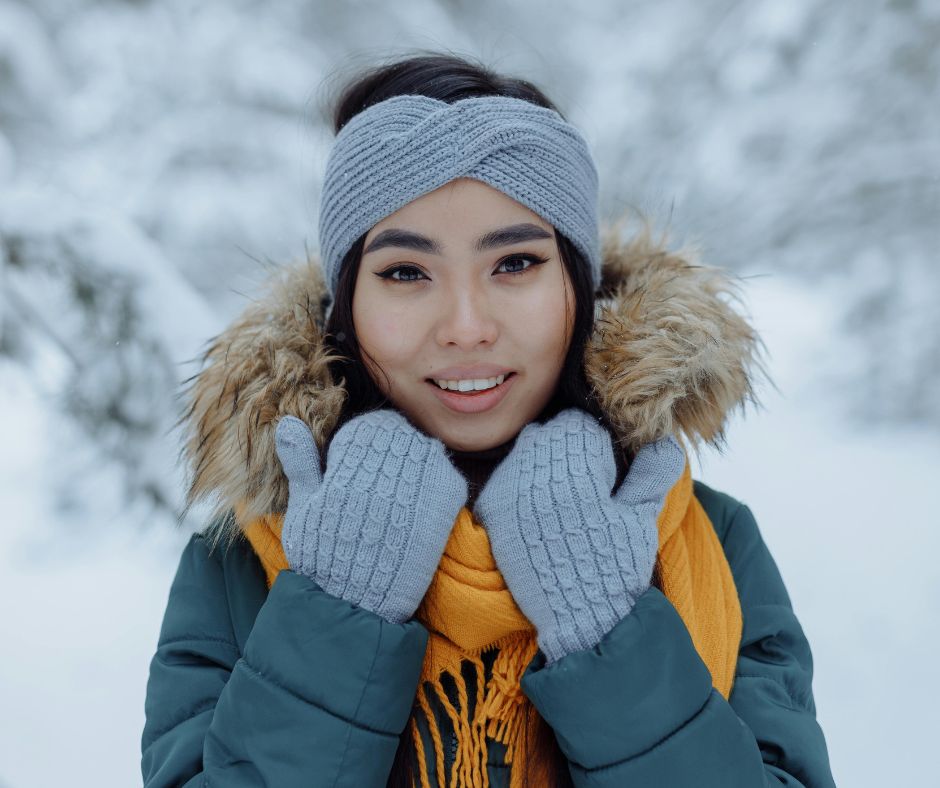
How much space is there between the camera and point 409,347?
1.21 metres

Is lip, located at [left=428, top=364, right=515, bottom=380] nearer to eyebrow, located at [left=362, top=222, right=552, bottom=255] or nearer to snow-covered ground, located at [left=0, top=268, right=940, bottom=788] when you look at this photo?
eyebrow, located at [left=362, top=222, right=552, bottom=255]

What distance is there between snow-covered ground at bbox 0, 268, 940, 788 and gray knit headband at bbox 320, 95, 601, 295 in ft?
4.14

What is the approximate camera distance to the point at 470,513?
119 cm

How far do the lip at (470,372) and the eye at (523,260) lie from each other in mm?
151

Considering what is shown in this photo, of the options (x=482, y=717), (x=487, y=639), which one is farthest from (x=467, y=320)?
(x=482, y=717)

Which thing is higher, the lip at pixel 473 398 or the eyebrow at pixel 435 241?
the eyebrow at pixel 435 241

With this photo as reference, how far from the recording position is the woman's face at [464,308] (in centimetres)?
117

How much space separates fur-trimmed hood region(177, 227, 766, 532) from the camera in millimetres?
1211

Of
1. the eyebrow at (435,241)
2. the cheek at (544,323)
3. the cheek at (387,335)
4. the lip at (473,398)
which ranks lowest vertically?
the lip at (473,398)

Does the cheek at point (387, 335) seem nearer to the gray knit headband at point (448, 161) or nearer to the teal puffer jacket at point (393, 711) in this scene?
the gray knit headband at point (448, 161)

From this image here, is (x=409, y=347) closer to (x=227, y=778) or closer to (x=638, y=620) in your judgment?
(x=638, y=620)

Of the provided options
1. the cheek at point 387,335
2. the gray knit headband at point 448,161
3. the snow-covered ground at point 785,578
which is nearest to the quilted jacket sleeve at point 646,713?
the cheek at point 387,335

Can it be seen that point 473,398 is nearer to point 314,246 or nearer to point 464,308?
point 464,308

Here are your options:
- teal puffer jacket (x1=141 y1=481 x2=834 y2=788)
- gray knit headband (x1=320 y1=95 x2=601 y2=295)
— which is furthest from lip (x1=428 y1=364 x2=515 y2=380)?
teal puffer jacket (x1=141 y1=481 x2=834 y2=788)
